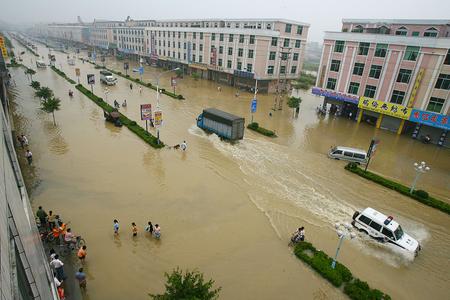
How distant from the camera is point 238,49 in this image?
190 ft

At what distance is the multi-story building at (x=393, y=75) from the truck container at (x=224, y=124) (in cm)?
1879

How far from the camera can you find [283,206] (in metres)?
19.3

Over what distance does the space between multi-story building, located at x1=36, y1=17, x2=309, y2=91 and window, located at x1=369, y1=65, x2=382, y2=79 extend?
56.4 feet

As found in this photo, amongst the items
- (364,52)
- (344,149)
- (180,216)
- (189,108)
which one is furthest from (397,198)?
(189,108)

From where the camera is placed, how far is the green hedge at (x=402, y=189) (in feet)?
66.3

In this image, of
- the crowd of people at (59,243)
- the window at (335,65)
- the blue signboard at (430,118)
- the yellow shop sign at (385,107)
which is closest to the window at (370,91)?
the yellow shop sign at (385,107)

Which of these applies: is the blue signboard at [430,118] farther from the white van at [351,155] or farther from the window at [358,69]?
the white van at [351,155]

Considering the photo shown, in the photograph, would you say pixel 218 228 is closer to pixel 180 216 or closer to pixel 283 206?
pixel 180 216

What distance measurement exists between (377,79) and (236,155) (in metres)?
22.3

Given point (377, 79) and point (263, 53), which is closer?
point (377, 79)

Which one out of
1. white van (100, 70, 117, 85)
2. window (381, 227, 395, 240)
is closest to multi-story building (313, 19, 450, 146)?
window (381, 227, 395, 240)

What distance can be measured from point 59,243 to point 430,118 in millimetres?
36420

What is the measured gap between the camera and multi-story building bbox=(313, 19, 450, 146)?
3125 cm

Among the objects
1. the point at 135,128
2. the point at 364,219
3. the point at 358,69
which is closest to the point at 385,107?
the point at 358,69
